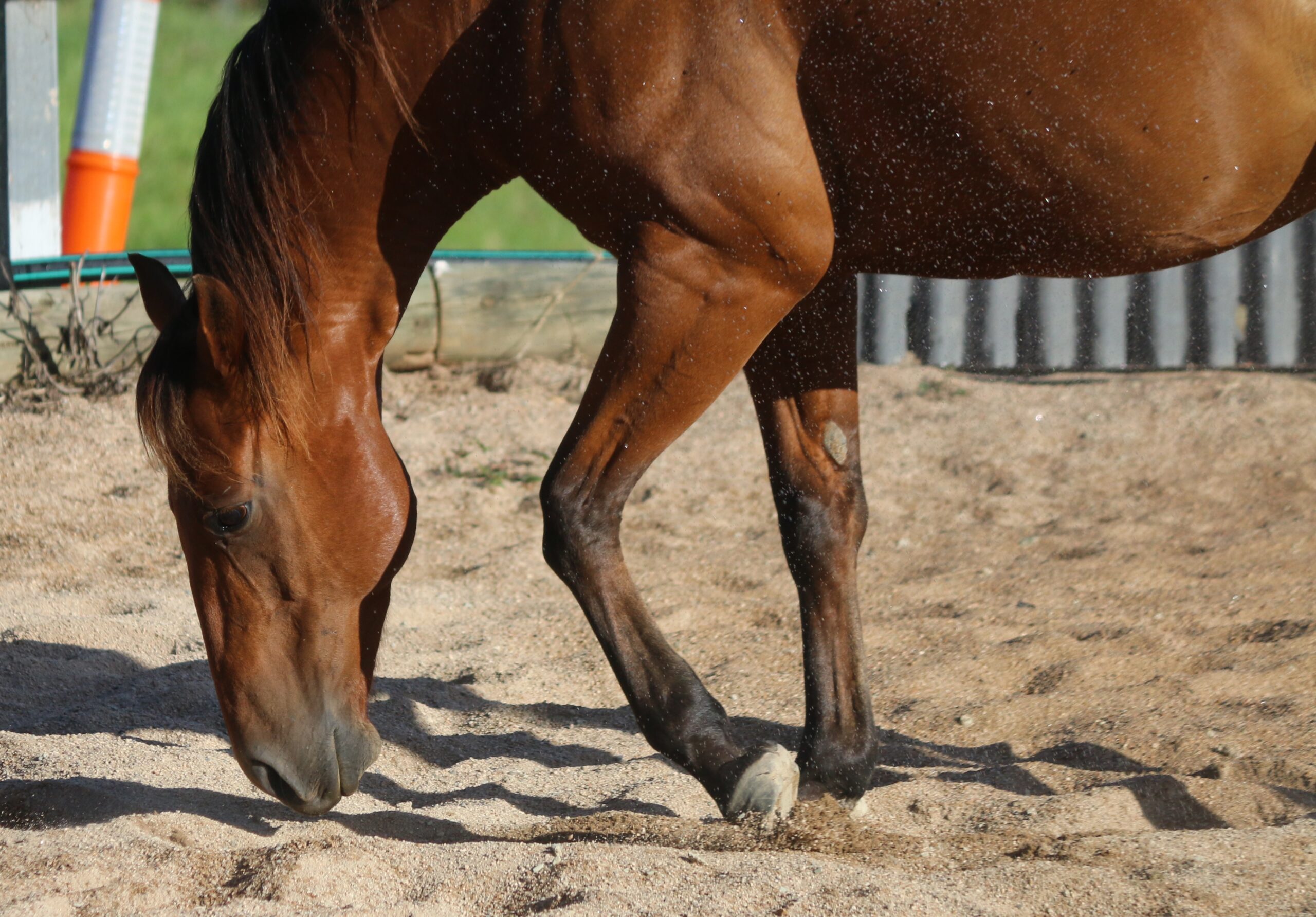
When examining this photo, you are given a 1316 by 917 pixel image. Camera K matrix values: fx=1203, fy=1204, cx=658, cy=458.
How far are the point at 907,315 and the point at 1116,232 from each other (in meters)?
4.45

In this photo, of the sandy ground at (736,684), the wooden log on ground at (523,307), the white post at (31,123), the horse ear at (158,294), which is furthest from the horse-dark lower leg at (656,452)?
the white post at (31,123)

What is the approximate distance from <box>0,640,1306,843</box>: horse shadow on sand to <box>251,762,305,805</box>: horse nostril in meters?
0.18

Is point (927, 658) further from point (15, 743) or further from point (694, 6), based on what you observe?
point (15, 743)

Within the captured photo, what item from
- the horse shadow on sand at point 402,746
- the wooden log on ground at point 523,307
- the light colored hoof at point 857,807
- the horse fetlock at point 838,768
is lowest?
the horse shadow on sand at point 402,746

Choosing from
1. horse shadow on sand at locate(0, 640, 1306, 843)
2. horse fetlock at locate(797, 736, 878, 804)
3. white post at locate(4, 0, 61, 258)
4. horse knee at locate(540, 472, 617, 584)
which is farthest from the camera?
white post at locate(4, 0, 61, 258)

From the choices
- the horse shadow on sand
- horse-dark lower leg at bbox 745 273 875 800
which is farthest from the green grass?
horse-dark lower leg at bbox 745 273 875 800

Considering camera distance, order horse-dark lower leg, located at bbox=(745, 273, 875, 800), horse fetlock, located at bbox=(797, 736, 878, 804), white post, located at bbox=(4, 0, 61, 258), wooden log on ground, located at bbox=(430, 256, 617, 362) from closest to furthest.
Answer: horse fetlock, located at bbox=(797, 736, 878, 804), horse-dark lower leg, located at bbox=(745, 273, 875, 800), white post, located at bbox=(4, 0, 61, 258), wooden log on ground, located at bbox=(430, 256, 617, 362)

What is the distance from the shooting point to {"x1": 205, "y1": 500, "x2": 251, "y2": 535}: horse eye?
2.05m

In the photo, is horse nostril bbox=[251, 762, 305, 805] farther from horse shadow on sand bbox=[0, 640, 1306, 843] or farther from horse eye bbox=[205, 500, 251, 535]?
horse eye bbox=[205, 500, 251, 535]

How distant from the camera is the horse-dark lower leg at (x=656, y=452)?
1.93 meters

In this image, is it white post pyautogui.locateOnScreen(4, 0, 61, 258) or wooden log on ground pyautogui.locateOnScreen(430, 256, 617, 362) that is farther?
wooden log on ground pyautogui.locateOnScreen(430, 256, 617, 362)

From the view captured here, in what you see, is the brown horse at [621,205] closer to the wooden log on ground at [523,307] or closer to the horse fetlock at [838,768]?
the horse fetlock at [838,768]

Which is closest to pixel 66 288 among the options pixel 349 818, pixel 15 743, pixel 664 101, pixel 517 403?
pixel 517 403

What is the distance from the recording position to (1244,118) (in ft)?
6.29
